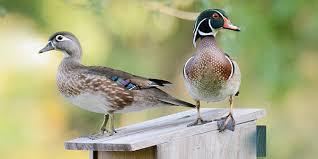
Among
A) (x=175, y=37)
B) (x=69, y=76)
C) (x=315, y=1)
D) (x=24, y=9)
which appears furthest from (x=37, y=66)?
(x=69, y=76)

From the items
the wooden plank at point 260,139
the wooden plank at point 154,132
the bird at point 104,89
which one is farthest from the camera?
the wooden plank at point 260,139

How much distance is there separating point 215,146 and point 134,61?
3201mm

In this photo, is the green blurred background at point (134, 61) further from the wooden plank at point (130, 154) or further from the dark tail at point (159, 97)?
the wooden plank at point (130, 154)

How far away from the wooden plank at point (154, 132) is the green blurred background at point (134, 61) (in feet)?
7.04

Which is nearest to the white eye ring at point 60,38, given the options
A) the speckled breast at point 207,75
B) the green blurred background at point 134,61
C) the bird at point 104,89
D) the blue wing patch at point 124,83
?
the bird at point 104,89

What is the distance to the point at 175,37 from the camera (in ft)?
28.5

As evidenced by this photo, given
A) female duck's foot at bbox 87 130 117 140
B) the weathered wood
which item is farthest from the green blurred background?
the weathered wood

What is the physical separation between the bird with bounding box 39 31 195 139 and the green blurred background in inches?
99.2

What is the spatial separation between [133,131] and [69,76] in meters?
0.35

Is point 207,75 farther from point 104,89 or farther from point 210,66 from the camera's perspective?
point 104,89

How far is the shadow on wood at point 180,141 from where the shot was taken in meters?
4.75

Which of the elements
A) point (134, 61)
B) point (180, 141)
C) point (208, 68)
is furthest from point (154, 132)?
point (134, 61)

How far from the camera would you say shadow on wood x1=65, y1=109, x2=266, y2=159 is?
4.75 m

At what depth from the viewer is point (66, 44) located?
16.9 feet
